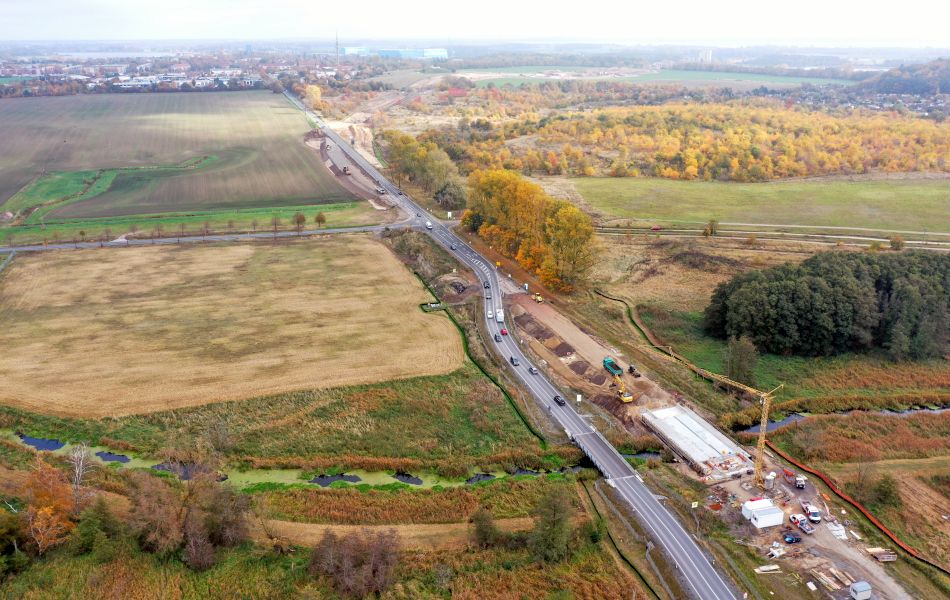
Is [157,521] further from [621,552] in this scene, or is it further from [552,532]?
[621,552]

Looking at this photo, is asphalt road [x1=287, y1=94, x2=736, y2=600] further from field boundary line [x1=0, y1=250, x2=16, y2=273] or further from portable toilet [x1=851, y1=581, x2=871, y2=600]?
field boundary line [x1=0, y1=250, x2=16, y2=273]

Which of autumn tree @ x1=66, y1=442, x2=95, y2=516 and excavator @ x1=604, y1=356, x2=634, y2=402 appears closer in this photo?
autumn tree @ x1=66, y1=442, x2=95, y2=516

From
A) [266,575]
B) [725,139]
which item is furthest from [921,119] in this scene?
[266,575]

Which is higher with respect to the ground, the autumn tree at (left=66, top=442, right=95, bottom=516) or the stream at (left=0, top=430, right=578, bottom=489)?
the autumn tree at (left=66, top=442, right=95, bottom=516)

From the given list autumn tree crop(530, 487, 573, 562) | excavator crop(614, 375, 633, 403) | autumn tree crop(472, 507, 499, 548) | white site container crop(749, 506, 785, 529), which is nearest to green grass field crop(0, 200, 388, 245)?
excavator crop(614, 375, 633, 403)

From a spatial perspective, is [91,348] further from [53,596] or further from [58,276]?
[53,596]

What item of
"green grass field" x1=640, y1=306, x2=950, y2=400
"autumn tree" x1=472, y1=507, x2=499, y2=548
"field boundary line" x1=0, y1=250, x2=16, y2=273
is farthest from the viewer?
"field boundary line" x1=0, y1=250, x2=16, y2=273
